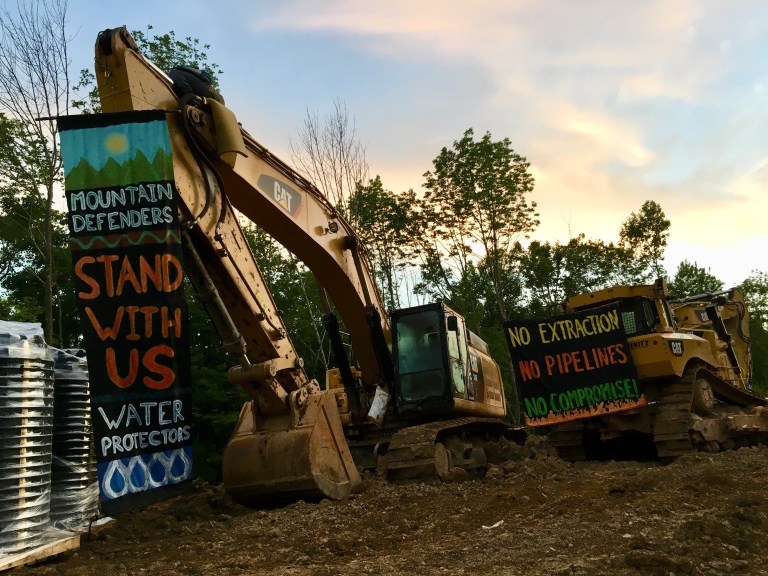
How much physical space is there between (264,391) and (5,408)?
10.00 feet

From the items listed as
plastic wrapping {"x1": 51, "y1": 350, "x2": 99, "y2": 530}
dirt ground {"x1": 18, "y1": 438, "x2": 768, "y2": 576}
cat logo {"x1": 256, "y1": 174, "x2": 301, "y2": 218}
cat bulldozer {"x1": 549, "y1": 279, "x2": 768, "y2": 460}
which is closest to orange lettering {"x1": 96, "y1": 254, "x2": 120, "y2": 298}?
plastic wrapping {"x1": 51, "y1": 350, "x2": 99, "y2": 530}

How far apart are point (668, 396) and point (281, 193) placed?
6.80m

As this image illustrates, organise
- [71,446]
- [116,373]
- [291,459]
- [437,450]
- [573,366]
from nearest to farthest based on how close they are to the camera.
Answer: [116,373] < [71,446] < [291,459] < [437,450] < [573,366]

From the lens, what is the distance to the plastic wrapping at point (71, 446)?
237 inches

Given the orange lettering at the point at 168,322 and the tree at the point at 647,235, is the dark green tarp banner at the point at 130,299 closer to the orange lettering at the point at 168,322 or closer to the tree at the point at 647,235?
the orange lettering at the point at 168,322

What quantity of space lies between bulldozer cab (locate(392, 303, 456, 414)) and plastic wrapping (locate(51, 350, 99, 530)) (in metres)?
4.32

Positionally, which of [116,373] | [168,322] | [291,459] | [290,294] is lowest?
[291,459]

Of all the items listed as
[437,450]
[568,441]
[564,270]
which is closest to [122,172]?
[437,450]

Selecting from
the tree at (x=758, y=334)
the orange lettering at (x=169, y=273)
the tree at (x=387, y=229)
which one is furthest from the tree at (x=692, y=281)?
the orange lettering at (x=169, y=273)

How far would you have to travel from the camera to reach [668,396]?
443 inches

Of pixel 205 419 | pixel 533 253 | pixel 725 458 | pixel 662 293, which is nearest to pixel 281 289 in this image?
pixel 205 419

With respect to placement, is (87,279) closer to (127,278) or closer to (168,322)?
(127,278)

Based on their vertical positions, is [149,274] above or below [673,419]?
above

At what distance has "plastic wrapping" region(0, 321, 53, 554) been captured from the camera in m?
4.96
